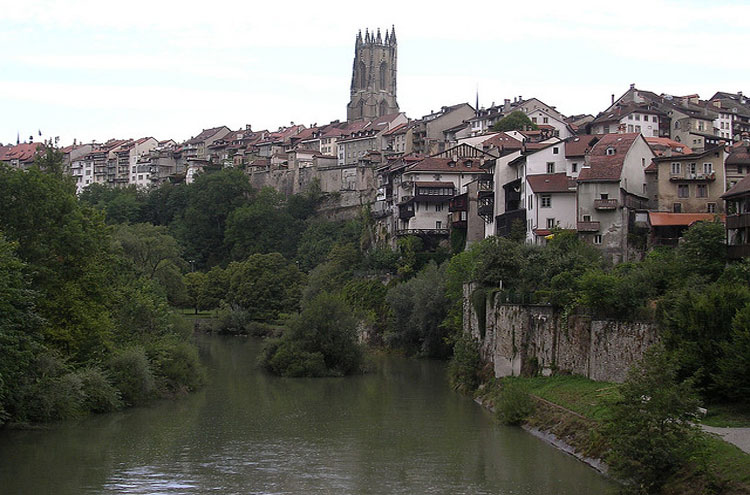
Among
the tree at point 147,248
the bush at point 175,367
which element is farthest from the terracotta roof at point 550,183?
the tree at point 147,248

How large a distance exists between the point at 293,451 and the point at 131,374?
11473 mm

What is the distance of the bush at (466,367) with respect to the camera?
4678cm

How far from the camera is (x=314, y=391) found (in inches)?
1913

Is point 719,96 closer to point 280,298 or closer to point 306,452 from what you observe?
point 280,298

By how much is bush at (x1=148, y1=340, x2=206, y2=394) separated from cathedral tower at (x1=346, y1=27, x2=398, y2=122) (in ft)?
384

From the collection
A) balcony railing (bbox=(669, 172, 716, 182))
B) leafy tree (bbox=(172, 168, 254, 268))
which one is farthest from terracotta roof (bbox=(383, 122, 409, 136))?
balcony railing (bbox=(669, 172, 716, 182))

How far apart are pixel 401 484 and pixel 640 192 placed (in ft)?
108

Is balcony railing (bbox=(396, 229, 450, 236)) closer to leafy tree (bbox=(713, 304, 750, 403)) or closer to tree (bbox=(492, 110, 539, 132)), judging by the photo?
tree (bbox=(492, 110, 539, 132))

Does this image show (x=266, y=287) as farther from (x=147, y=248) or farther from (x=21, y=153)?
(x=21, y=153)

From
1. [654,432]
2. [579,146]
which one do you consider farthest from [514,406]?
[579,146]

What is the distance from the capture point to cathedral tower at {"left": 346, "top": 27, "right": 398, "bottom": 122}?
163625 millimetres

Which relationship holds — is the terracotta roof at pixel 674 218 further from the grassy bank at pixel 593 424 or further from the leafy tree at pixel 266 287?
the leafy tree at pixel 266 287

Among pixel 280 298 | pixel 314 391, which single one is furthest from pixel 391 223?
pixel 314 391

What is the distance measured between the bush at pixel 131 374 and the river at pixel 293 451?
102 centimetres
